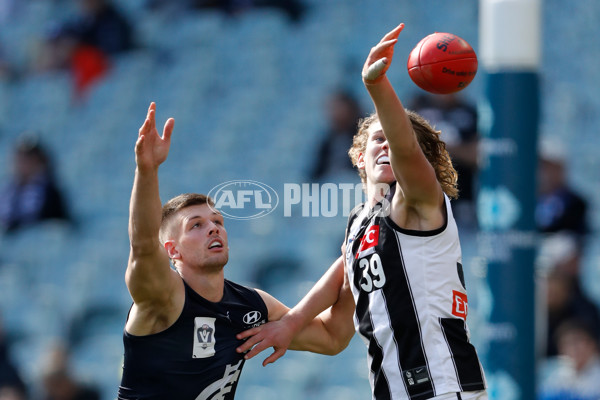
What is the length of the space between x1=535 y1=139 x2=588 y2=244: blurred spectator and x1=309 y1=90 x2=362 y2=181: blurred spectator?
181 cm

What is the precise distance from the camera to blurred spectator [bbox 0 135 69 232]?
29.9ft

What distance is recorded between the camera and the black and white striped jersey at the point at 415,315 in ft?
11.8

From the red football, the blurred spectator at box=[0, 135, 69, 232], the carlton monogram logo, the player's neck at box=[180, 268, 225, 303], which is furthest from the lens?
the blurred spectator at box=[0, 135, 69, 232]

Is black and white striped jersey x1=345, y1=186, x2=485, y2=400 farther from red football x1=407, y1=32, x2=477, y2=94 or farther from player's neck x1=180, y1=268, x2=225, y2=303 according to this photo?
player's neck x1=180, y1=268, x2=225, y2=303

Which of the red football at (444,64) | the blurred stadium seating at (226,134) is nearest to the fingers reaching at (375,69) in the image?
the red football at (444,64)

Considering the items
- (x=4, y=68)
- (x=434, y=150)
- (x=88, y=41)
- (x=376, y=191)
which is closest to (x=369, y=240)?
(x=376, y=191)

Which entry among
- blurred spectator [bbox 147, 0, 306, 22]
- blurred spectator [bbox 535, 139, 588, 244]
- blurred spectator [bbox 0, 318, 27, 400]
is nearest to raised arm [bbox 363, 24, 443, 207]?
blurred spectator [bbox 535, 139, 588, 244]

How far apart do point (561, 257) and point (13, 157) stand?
5.82 meters

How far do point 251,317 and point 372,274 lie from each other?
2.90ft

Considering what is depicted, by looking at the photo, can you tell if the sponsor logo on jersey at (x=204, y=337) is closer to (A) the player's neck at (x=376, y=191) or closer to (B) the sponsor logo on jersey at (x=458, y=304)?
(A) the player's neck at (x=376, y=191)

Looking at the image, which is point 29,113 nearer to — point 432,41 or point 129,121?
point 129,121

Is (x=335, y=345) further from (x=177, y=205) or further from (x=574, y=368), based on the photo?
(x=574, y=368)

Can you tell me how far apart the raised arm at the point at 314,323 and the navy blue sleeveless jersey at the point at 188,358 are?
12cm

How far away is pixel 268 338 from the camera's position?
4.33 meters
